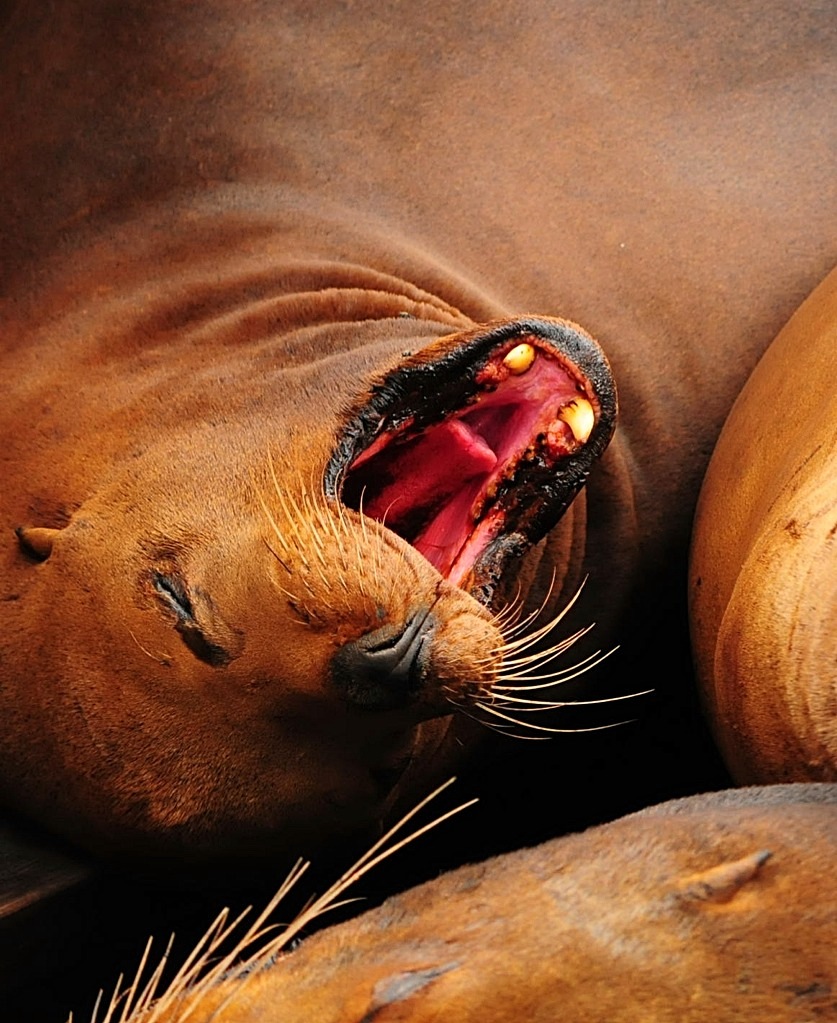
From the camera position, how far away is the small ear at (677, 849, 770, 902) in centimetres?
105

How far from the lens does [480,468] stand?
187cm

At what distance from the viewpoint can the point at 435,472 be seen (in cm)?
189

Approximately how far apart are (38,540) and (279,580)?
1.11 ft

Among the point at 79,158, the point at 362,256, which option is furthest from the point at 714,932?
the point at 79,158

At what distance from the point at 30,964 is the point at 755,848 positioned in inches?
41.5

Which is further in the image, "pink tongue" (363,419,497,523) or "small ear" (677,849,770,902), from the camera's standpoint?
"pink tongue" (363,419,497,523)

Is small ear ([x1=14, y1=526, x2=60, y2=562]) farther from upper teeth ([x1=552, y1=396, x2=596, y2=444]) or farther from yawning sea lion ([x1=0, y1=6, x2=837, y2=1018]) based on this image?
upper teeth ([x1=552, y1=396, x2=596, y2=444])

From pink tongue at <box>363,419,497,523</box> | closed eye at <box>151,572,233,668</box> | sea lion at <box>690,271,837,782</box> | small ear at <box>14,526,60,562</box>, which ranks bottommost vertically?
sea lion at <box>690,271,837,782</box>

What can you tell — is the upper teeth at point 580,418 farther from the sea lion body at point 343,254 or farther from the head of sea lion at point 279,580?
the sea lion body at point 343,254

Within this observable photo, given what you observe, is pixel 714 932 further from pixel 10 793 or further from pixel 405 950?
pixel 10 793

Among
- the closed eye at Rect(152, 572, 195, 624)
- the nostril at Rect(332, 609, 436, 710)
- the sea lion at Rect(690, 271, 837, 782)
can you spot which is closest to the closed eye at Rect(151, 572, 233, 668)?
the closed eye at Rect(152, 572, 195, 624)

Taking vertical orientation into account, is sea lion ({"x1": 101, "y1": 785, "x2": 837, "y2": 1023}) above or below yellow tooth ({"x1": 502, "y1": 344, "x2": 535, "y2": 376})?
below

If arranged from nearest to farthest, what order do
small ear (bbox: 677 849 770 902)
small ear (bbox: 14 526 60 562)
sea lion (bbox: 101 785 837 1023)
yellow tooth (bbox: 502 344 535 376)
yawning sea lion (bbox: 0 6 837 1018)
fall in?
1. sea lion (bbox: 101 785 837 1023)
2. small ear (bbox: 677 849 770 902)
3. yawning sea lion (bbox: 0 6 837 1018)
4. small ear (bbox: 14 526 60 562)
5. yellow tooth (bbox: 502 344 535 376)

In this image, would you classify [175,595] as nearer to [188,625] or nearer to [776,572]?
[188,625]
